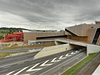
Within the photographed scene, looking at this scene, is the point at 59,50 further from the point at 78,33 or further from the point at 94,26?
the point at 94,26

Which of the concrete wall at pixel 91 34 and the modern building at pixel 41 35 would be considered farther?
the modern building at pixel 41 35

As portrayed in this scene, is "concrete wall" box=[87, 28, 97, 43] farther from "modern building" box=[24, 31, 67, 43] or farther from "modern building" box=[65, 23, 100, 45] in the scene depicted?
"modern building" box=[24, 31, 67, 43]

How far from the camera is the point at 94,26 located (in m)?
67.5

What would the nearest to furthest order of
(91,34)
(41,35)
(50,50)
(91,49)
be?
(91,49) < (50,50) < (91,34) < (41,35)

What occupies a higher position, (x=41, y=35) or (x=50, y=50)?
(x=41, y=35)

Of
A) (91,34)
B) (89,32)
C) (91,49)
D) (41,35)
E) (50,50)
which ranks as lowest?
(50,50)

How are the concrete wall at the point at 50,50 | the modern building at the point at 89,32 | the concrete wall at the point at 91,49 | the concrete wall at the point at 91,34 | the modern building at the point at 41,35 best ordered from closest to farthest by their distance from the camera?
the concrete wall at the point at 50,50 → the concrete wall at the point at 91,49 → the modern building at the point at 89,32 → the concrete wall at the point at 91,34 → the modern building at the point at 41,35

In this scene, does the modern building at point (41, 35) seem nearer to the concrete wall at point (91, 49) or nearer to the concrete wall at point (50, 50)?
the concrete wall at point (50, 50)

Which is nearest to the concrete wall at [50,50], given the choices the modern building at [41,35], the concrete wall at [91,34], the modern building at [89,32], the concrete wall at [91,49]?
the concrete wall at [91,49]

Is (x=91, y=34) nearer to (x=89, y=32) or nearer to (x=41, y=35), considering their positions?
(x=89, y=32)

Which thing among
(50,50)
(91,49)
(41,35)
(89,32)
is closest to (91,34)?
(89,32)

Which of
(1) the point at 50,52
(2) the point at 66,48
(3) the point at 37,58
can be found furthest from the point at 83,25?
(3) the point at 37,58

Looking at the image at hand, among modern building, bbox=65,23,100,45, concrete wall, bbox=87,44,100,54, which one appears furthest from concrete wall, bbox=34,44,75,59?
modern building, bbox=65,23,100,45

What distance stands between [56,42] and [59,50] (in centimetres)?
3213
